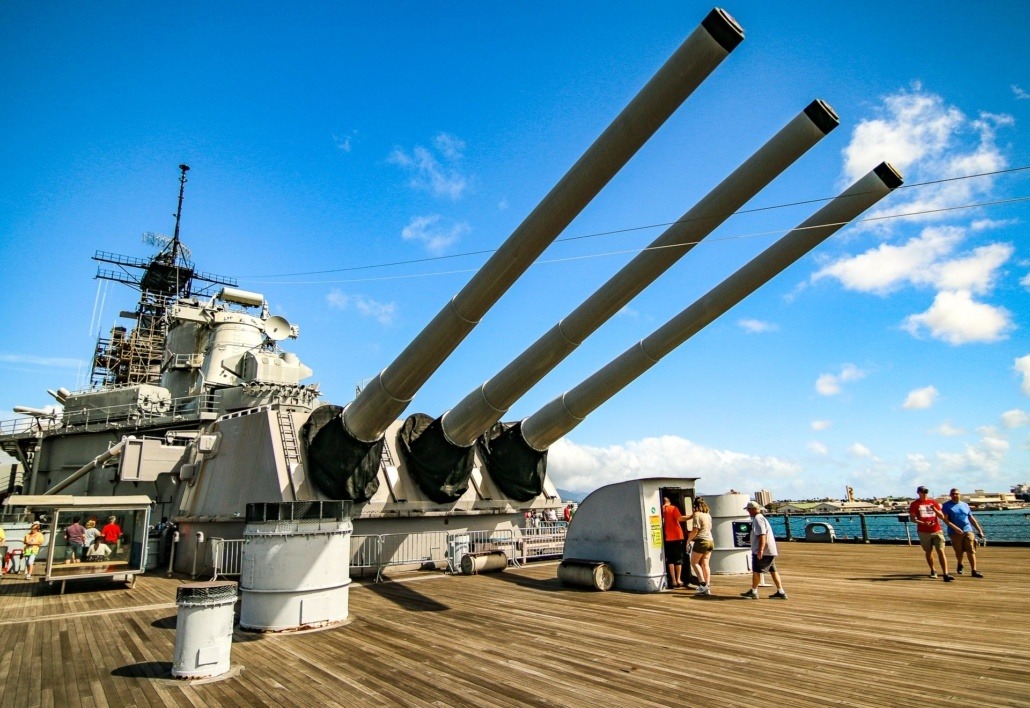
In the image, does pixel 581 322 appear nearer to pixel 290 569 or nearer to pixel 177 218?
pixel 290 569

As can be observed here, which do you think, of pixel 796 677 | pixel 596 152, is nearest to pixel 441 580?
Result: pixel 796 677

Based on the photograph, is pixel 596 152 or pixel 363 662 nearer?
pixel 363 662

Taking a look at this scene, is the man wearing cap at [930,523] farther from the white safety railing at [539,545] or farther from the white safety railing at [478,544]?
the white safety railing at [478,544]

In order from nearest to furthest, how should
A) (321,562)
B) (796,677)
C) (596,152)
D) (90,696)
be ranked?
(796,677) < (90,696) < (596,152) < (321,562)

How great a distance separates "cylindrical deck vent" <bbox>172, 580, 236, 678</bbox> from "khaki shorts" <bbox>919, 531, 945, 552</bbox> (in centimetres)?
1001

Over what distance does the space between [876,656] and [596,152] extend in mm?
5281

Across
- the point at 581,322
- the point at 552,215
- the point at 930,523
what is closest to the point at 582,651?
the point at 552,215

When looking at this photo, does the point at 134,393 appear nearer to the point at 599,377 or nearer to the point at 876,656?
the point at 599,377

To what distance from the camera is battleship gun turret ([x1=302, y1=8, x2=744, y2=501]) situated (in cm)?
501

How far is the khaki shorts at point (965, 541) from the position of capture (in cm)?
889

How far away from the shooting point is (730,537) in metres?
10.4

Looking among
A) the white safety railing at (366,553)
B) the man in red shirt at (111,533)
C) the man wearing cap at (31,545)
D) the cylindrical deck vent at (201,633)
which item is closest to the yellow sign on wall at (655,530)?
the white safety railing at (366,553)

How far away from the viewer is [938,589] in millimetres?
7914

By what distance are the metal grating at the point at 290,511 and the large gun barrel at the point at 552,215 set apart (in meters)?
2.43
